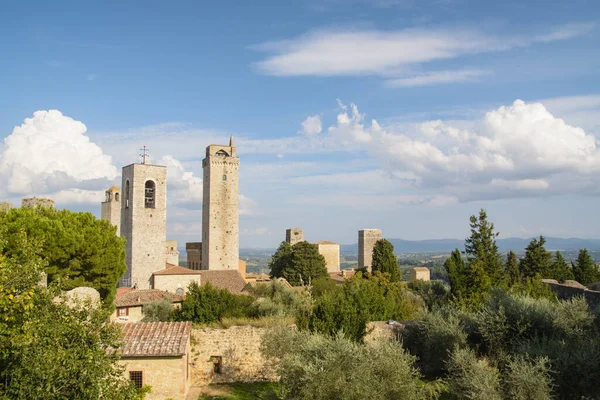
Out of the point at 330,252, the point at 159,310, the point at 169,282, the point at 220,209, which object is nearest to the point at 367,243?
the point at 330,252

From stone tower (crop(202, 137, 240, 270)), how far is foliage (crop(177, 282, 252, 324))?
110 ft

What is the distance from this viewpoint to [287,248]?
56.6 meters

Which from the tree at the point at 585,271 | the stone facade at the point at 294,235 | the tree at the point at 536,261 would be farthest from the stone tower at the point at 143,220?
the tree at the point at 585,271

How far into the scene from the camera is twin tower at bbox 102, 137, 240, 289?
46.2 m

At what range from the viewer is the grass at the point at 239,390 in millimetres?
15984

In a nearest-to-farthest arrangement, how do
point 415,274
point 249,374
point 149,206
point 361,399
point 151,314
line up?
point 361,399
point 249,374
point 151,314
point 149,206
point 415,274

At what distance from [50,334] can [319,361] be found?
5480 millimetres

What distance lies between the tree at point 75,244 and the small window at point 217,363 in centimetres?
869

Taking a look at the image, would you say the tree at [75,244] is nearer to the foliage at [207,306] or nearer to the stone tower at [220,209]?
the foliage at [207,306]

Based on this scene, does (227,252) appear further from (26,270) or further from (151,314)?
(26,270)

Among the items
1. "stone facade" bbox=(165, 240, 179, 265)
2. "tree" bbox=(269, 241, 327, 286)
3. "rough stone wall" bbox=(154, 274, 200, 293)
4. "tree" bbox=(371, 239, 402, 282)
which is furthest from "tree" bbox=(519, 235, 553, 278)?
"stone facade" bbox=(165, 240, 179, 265)

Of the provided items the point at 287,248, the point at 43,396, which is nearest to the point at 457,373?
the point at 43,396

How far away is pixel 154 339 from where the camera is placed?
622 inches

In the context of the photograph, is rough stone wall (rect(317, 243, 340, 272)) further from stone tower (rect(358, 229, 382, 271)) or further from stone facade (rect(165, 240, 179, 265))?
stone facade (rect(165, 240, 179, 265))
